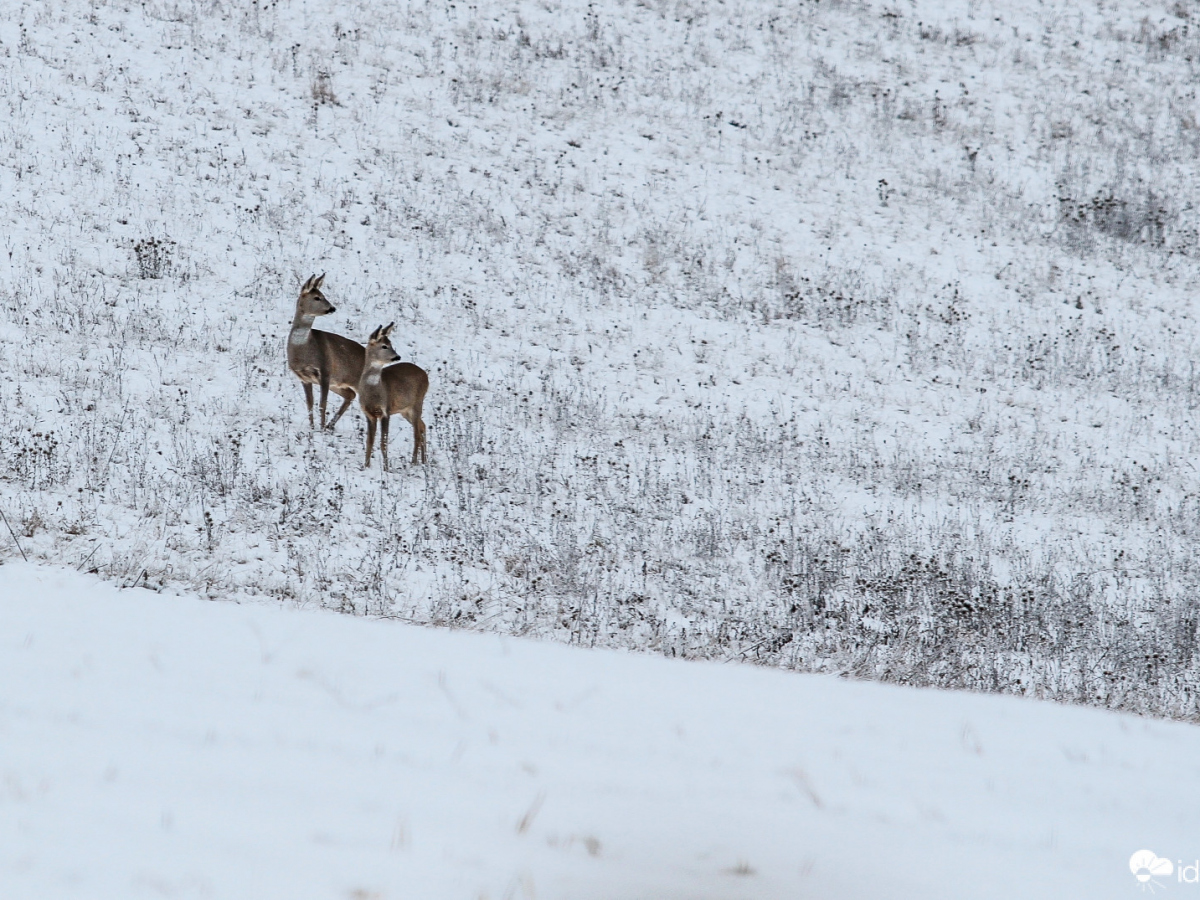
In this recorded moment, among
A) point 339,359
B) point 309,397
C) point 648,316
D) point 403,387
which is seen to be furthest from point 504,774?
point 648,316

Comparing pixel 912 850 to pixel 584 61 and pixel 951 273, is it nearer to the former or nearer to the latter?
pixel 951 273

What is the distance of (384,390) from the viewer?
355 inches

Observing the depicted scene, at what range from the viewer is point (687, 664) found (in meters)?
2.99

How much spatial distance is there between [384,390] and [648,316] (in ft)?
18.0


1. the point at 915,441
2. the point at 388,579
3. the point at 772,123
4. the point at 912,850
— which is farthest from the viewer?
the point at 772,123

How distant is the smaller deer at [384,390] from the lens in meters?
8.96

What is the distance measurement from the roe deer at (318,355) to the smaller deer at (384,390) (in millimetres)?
265

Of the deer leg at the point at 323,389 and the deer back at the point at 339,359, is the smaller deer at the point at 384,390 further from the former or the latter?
the deer leg at the point at 323,389

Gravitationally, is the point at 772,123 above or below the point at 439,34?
below

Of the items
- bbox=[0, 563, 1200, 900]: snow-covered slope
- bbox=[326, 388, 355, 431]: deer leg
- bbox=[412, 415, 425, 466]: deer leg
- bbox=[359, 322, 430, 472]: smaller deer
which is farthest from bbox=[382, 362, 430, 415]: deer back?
bbox=[0, 563, 1200, 900]: snow-covered slope

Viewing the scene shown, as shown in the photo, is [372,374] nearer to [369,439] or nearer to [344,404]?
[369,439]

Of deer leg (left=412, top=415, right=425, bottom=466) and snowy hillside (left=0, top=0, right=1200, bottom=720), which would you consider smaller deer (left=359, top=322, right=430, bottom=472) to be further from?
snowy hillside (left=0, top=0, right=1200, bottom=720)

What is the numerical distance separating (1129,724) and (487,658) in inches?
79.8

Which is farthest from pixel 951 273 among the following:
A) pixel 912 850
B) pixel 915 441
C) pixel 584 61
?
pixel 912 850
